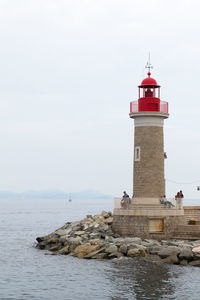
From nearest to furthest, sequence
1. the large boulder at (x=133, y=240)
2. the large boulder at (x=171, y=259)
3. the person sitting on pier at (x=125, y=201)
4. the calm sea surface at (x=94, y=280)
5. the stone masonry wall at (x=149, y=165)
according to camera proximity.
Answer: the calm sea surface at (x=94, y=280)
the large boulder at (x=171, y=259)
the large boulder at (x=133, y=240)
the stone masonry wall at (x=149, y=165)
the person sitting on pier at (x=125, y=201)

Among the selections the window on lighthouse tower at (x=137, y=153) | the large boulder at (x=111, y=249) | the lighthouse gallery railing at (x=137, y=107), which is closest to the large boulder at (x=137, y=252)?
the large boulder at (x=111, y=249)

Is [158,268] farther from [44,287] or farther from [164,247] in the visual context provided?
[44,287]

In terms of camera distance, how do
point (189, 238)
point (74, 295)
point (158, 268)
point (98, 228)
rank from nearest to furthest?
point (74, 295) < point (158, 268) < point (189, 238) < point (98, 228)

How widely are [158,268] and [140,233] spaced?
191 inches

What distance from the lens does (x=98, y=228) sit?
106 ft

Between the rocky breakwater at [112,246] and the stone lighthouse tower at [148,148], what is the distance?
304cm

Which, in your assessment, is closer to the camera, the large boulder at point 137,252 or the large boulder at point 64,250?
the large boulder at point 137,252

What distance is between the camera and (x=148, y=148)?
103 feet

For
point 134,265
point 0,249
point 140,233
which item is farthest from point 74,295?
point 0,249

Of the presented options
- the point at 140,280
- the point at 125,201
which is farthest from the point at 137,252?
the point at 125,201

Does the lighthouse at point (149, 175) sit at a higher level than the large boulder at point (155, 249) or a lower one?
higher

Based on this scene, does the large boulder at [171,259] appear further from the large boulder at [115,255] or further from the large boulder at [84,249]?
the large boulder at [84,249]

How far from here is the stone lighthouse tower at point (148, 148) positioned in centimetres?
3108

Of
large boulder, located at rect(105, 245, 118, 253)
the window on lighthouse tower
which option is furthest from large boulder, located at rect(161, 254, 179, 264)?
the window on lighthouse tower
